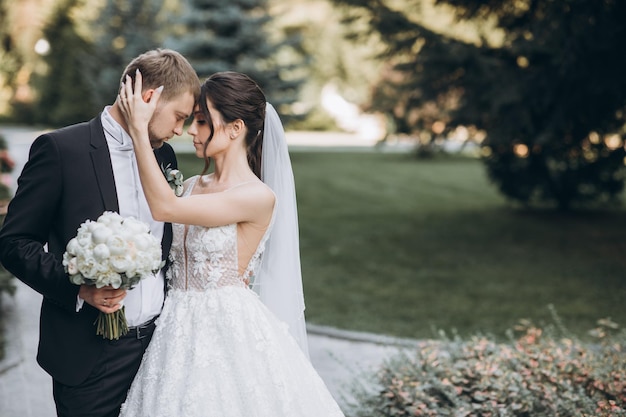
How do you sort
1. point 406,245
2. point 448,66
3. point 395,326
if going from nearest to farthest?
1. point 395,326
2. point 448,66
3. point 406,245

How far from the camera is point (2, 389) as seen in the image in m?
5.18

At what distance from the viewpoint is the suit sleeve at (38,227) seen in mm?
2562

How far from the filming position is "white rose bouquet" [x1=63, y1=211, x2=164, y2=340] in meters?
2.42

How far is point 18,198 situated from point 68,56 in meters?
29.9

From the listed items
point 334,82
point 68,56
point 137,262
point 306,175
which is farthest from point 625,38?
point 334,82

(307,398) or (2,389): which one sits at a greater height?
(307,398)

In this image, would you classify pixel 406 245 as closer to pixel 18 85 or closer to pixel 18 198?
pixel 18 198

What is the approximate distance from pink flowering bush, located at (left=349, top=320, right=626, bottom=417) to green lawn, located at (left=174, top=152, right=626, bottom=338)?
7.69ft

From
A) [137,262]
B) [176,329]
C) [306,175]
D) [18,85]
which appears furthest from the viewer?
[18,85]

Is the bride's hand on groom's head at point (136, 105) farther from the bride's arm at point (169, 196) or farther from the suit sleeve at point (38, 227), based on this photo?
the suit sleeve at point (38, 227)

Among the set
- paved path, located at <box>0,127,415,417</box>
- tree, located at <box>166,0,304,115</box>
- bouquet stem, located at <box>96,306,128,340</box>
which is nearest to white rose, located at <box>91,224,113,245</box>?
bouquet stem, located at <box>96,306,128,340</box>

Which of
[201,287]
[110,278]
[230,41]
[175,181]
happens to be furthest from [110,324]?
[230,41]

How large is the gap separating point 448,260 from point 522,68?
9.20 ft

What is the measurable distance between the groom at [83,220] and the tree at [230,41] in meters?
18.0
